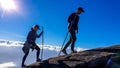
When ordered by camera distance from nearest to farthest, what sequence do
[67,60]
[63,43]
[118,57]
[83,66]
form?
1. [118,57]
2. [83,66]
3. [67,60]
4. [63,43]

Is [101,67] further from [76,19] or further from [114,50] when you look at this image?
[76,19]

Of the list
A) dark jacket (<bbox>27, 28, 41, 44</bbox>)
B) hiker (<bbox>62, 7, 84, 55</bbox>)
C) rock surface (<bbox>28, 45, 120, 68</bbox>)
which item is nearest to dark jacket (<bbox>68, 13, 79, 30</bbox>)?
hiker (<bbox>62, 7, 84, 55</bbox>)

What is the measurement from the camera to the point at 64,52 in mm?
20484

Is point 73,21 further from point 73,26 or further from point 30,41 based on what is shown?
point 30,41

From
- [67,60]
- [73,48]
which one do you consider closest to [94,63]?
[67,60]

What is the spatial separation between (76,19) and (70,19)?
451 mm

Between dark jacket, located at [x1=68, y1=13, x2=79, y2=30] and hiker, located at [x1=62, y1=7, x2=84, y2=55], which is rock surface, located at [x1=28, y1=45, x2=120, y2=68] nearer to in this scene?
hiker, located at [x1=62, y1=7, x2=84, y2=55]

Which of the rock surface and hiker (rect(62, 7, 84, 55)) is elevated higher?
hiker (rect(62, 7, 84, 55))

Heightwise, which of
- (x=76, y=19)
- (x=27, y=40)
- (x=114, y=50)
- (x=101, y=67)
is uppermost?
(x=76, y=19)

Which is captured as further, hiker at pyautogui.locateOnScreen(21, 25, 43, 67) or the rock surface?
hiker at pyautogui.locateOnScreen(21, 25, 43, 67)

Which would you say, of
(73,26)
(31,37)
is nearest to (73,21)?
(73,26)

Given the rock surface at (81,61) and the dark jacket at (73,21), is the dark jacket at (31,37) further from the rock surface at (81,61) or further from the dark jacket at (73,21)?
the dark jacket at (73,21)

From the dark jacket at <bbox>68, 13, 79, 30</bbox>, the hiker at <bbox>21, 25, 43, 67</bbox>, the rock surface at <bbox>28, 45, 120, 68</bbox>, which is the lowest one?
the rock surface at <bbox>28, 45, 120, 68</bbox>

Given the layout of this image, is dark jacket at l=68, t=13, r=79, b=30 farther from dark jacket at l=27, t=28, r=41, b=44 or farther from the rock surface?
dark jacket at l=27, t=28, r=41, b=44
